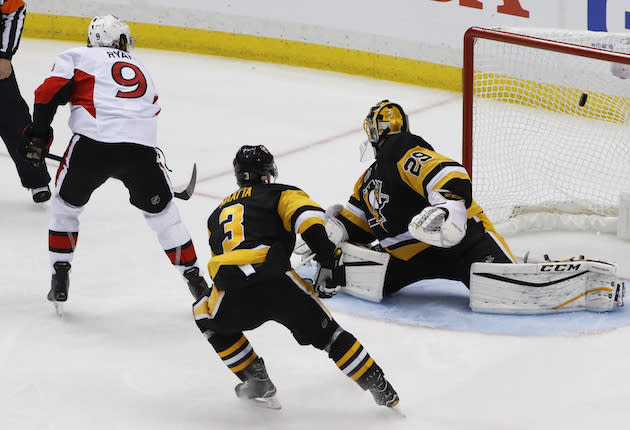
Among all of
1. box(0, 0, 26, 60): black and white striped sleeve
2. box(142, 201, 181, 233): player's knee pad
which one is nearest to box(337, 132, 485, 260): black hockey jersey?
box(142, 201, 181, 233): player's knee pad

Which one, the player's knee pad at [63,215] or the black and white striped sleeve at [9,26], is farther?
the black and white striped sleeve at [9,26]

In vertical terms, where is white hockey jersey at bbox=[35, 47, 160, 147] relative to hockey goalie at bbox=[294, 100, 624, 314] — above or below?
above

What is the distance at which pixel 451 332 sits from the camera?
12.0 ft

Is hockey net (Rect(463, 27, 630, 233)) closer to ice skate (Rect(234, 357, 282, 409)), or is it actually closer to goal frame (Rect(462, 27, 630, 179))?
goal frame (Rect(462, 27, 630, 179))

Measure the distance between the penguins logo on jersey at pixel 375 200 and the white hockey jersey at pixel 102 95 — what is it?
782 mm

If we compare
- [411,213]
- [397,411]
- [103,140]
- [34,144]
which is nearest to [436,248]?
[411,213]

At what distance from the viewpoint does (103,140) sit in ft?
12.0

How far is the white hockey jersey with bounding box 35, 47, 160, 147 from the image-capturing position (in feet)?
12.0

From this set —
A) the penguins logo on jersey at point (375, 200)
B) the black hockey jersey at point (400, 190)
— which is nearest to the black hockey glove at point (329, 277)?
the black hockey jersey at point (400, 190)

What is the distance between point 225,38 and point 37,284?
3.96 m

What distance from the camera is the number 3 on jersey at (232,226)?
9.88 feet

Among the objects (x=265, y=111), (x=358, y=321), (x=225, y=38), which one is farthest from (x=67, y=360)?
(x=225, y=38)

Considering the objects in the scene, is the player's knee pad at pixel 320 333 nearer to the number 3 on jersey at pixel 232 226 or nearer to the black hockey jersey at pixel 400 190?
the number 3 on jersey at pixel 232 226

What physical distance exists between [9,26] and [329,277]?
247cm
